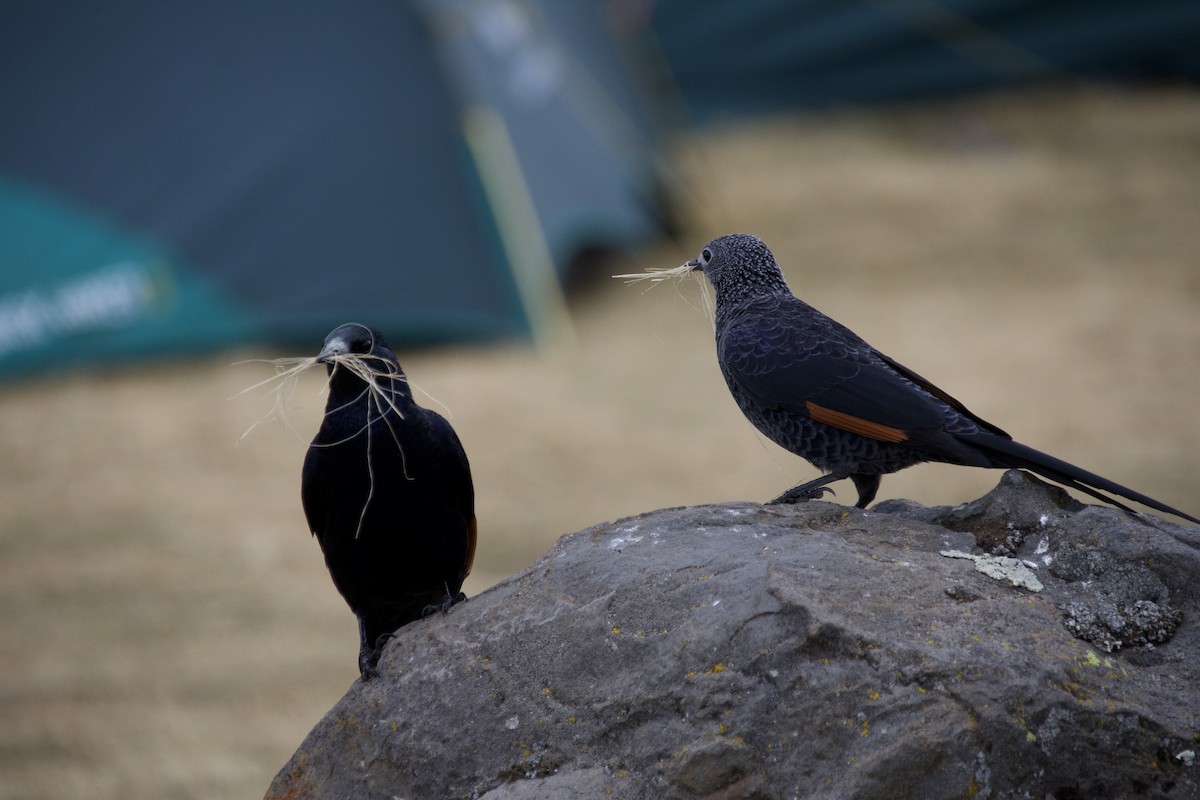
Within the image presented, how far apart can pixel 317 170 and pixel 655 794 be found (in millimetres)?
7653

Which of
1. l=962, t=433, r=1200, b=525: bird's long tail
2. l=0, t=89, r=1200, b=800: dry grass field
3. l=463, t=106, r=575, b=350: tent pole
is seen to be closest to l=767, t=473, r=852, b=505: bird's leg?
l=962, t=433, r=1200, b=525: bird's long tail

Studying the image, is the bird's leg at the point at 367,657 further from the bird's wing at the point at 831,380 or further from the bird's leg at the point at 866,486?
the bird's leg at the point at 866,486

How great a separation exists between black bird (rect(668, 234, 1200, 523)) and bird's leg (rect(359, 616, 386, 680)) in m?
1.22

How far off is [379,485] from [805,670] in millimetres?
1360

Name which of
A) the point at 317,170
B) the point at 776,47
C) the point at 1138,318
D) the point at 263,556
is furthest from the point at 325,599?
the point at 776,47

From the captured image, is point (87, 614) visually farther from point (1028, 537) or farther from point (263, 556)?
point (1028, 537)

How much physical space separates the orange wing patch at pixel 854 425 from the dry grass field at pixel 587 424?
2.38 m

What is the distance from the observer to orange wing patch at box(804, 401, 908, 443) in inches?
118

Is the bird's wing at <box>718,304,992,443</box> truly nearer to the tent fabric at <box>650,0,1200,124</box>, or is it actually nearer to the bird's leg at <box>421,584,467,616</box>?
the bird's leg at <box>421,584,467,616</box>

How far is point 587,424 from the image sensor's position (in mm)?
Result: 8547

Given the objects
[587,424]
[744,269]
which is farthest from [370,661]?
[587,424]

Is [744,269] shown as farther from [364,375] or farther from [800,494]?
[364,375]

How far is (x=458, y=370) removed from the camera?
9.15 m

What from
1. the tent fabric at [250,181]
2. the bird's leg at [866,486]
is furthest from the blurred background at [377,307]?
the bird's leg at [866,486]
